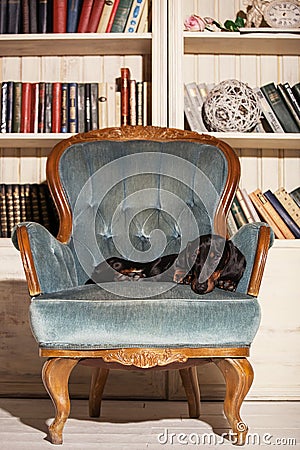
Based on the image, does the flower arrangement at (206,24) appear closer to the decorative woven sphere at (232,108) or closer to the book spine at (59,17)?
the decorative woven sphere at (232,108)

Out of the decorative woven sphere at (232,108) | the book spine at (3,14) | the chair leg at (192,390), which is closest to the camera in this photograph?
the chair leg at (192,390)

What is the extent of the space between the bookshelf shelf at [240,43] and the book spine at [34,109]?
0.64 metres

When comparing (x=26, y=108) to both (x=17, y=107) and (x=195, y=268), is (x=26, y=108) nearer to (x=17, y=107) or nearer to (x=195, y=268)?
(x=17, y=107)

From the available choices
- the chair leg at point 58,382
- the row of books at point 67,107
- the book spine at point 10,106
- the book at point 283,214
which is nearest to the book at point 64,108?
the row of books at point 67,107

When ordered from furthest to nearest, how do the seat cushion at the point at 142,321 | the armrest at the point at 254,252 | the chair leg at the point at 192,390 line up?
the chair leg at the point at 192,390, the armrest at the point at 254,252, the seat cushion at the point at 142,321

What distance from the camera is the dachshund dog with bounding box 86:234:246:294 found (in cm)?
206

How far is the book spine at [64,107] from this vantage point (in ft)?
9.59

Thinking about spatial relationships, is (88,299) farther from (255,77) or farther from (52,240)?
(255,77)

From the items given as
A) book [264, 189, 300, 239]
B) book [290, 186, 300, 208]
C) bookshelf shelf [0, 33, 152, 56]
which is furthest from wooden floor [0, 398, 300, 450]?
bookshelf shelf [0, 33, 152, 56]

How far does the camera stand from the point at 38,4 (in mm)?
2959

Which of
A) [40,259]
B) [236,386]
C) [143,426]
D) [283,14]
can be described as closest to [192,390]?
[143,426]

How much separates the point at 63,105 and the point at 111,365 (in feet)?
4.33

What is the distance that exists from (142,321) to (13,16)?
5.24 ft

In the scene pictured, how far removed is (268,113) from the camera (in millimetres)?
2949
